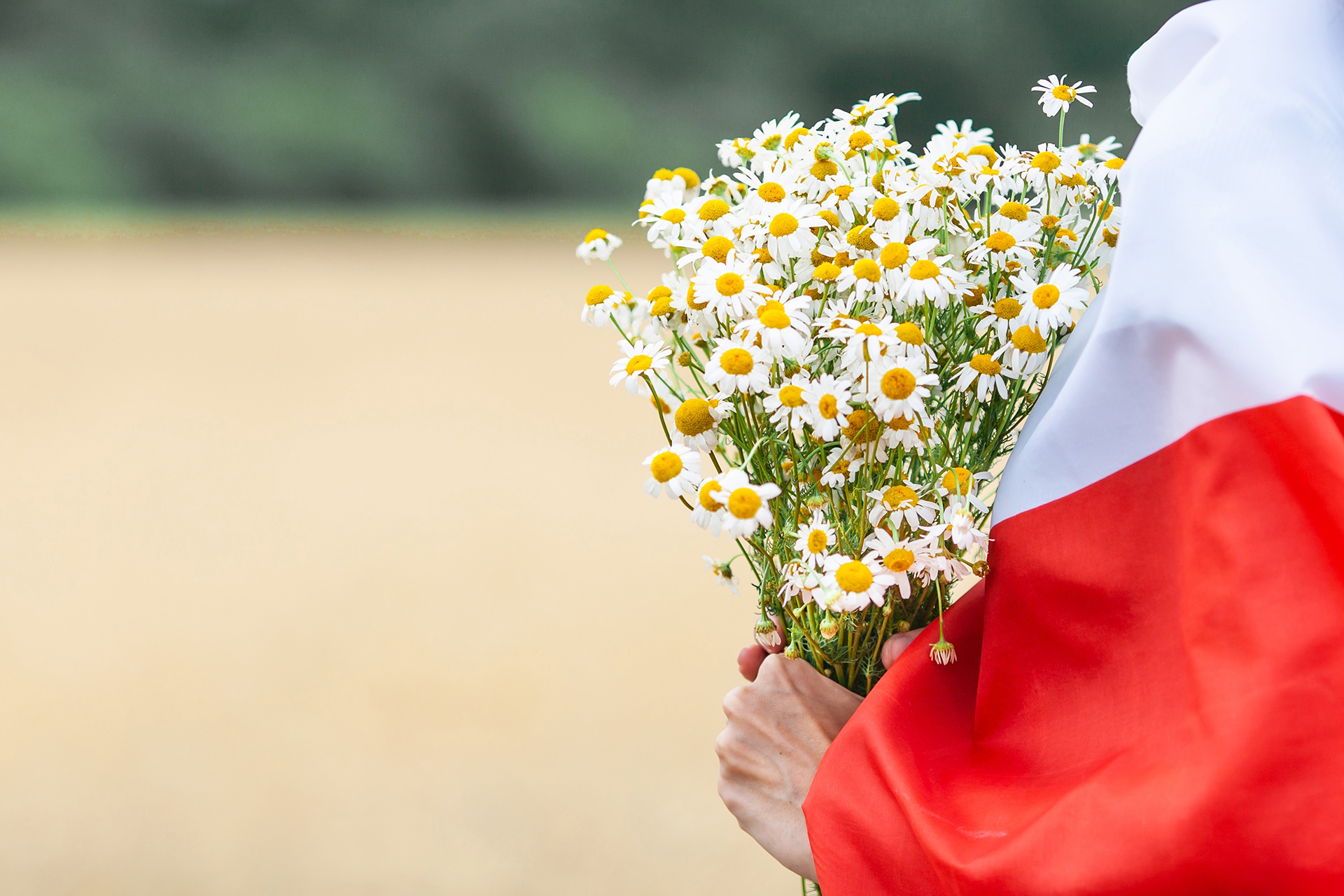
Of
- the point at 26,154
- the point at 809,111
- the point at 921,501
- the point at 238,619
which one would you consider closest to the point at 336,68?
the point at 26,154

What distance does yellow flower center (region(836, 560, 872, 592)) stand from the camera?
605mm

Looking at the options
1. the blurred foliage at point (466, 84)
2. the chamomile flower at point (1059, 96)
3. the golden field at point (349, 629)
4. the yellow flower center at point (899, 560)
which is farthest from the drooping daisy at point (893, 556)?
the blurred foliage at point (466, 84)

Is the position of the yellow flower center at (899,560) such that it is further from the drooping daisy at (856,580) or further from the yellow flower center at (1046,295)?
the yellow flower center at (1046,295)

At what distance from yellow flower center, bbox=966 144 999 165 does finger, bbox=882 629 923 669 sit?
0.29 meters

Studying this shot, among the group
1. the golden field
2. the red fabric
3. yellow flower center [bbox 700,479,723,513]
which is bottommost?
the red fabric

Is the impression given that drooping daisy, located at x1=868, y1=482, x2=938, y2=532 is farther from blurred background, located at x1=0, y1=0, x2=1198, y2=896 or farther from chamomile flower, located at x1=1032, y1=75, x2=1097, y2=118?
blurred background, located at x1=0, y1=0, x2=1198, y2=896

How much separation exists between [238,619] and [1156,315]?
312cm

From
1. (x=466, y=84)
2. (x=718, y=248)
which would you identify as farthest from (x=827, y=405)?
(x=466, y=84)

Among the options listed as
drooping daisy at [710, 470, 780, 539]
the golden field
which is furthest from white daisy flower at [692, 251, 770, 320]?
Answer: the golden field

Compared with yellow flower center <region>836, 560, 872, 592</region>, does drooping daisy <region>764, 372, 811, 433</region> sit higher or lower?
higher

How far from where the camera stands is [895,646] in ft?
2.28

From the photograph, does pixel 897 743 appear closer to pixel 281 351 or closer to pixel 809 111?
pixel 281 351

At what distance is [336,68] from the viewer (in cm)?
1123

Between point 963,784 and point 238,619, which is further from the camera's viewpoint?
point 238,619
